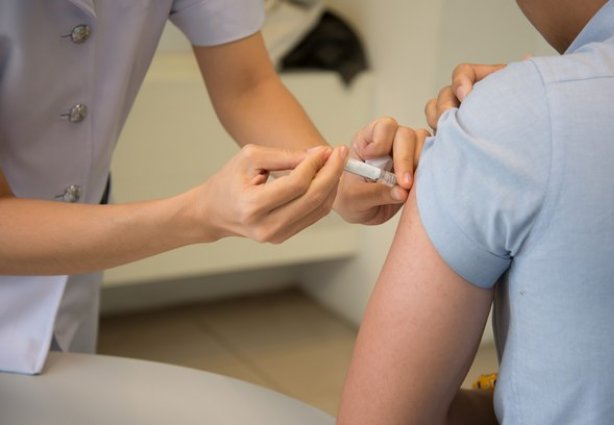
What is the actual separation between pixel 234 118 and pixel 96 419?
0.54 metres

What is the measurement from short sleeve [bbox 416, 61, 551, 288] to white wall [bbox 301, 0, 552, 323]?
6.17 feet

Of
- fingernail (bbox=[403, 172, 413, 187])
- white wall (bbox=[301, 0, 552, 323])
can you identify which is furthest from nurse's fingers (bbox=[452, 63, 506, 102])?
white wall (bbox=[301, 0, 552, 323])

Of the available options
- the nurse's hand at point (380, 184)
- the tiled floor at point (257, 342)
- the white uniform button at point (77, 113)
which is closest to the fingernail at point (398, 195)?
the nurse's hand at point (380, 184)

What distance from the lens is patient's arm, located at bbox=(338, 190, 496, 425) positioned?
919mm

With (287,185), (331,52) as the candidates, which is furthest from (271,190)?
(331,52)

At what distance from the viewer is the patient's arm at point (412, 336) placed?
36.2 inches

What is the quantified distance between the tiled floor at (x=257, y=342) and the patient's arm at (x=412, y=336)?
1.72 metres

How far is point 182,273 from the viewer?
300 centimetres

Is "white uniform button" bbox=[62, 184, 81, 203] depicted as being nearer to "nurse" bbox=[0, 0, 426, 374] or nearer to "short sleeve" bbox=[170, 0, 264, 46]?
"nurse" bbox=[0, 0, 426, 374]

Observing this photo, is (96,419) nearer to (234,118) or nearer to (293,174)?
(293,174)

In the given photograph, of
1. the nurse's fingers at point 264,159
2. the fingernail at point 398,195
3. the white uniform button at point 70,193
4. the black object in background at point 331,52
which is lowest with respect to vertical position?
the black object in background at point 331,52

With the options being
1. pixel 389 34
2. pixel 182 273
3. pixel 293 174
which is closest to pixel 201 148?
pixel 182 273

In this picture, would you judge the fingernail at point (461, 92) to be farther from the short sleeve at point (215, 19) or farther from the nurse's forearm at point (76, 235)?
the short sleeve at point (215, 19)

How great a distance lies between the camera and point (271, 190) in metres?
0.98
